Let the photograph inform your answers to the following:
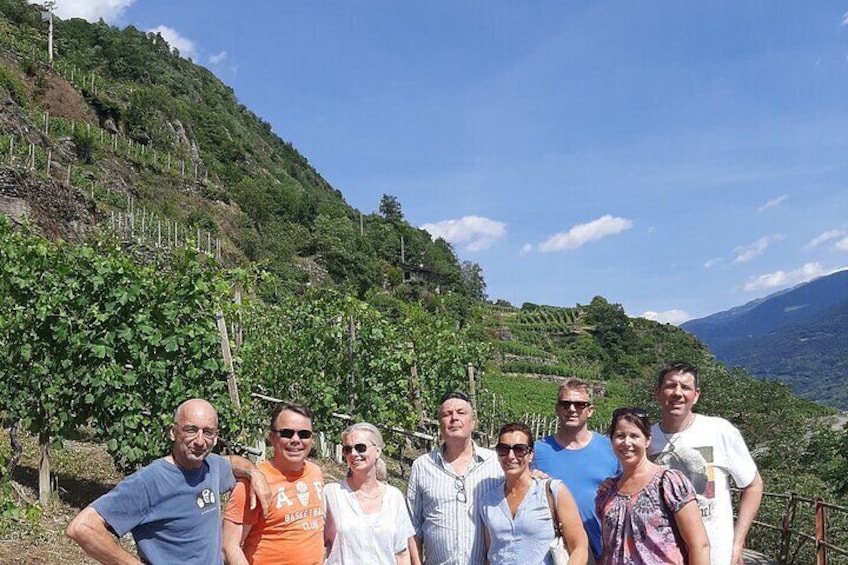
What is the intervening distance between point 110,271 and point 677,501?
16.9 feet

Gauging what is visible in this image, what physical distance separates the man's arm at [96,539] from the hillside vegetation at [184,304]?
2.60m

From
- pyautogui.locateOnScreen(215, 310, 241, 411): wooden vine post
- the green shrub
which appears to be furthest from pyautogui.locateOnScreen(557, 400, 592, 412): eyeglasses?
the green shrub

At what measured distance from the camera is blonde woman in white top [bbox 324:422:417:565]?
2.80 meters

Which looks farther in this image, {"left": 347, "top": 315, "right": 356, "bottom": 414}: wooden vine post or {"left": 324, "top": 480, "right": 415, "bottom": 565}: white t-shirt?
{"left": 347, "top": 315, "right": 356, "bottom": 414}: wooden vine post

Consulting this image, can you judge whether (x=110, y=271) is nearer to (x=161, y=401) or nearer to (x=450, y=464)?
(x=161, y=401)

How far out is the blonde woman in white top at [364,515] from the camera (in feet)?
9.19

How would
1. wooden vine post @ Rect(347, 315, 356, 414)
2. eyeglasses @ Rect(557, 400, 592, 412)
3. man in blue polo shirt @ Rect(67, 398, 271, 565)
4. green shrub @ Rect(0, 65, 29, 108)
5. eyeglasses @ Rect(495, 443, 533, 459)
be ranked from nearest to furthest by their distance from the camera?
man in blue polo shirt @ Rect(67, 398, 271, 565), eyeglasses @ Rect(495, 443, 533, 459), eyeglasses @ Rect(557, 400, 592, 412), wooden vine post @ Rect(347, 315, 356, 414), green shrub @ Rect(0, 65, 29, 108)

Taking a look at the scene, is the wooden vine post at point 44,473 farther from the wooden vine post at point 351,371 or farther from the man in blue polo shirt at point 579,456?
the man in blue polo shirt at point 579,456

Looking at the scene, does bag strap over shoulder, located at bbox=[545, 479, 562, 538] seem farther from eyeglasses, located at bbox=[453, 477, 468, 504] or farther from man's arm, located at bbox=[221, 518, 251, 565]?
man's arm, located at bbox=[221, 518, 251, 565]

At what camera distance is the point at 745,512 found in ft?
10.2

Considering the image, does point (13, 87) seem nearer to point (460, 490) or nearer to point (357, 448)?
point (357, 448)

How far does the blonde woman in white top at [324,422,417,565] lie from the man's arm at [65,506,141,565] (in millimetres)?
820

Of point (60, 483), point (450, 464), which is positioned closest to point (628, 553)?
point (450, 464)

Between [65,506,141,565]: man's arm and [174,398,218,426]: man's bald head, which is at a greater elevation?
[174,398,218,426]: man's bald head
